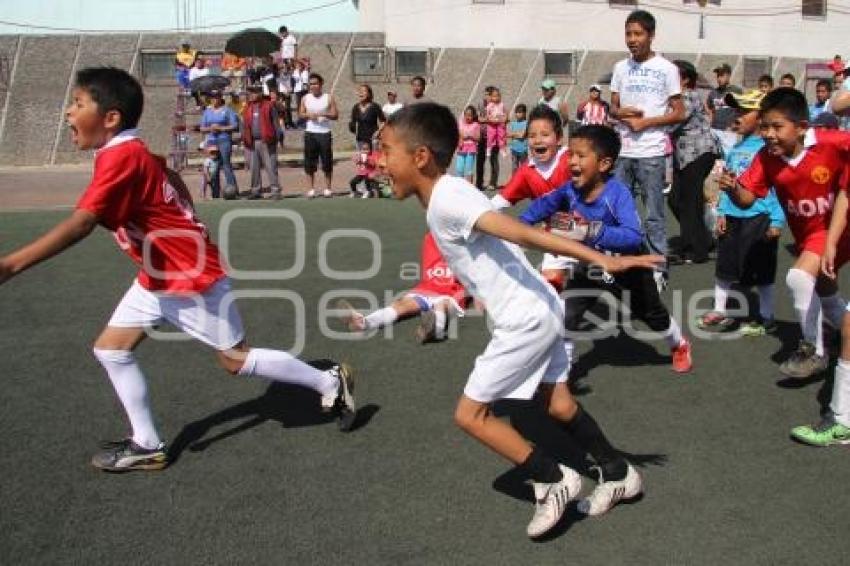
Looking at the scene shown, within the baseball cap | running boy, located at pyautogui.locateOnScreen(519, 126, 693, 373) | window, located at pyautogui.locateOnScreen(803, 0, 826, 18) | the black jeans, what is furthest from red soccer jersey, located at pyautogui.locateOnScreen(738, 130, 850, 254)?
window, located at pyautogui.locateOnScreen(803, 0, 826, 18)

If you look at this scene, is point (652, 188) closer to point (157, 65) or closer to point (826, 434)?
point (826, 434)

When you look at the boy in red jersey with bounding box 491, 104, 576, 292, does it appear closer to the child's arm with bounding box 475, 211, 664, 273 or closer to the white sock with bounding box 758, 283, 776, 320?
the white sock with bounding box 758, 283, 776, 320

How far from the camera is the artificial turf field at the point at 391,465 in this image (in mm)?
3314

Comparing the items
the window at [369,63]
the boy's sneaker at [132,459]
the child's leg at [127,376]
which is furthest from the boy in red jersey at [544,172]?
the window at [369,63]

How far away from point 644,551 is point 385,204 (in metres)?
10.4

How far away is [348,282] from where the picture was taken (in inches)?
311

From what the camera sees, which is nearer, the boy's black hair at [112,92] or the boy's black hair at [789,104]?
the boy's black hair at [112,92]

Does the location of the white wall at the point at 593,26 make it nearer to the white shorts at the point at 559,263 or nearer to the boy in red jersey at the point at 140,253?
the white shorts at the point at 559,263

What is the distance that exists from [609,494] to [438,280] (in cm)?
334

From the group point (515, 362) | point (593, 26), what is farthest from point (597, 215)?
point (593, 26)

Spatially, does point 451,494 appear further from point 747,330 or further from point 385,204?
point 385,204

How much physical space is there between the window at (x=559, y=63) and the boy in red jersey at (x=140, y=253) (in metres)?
23.3

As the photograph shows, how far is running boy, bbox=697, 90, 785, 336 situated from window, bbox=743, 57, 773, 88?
961 inches

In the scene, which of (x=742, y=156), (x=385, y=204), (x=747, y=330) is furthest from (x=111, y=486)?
(x=385, y=204)
